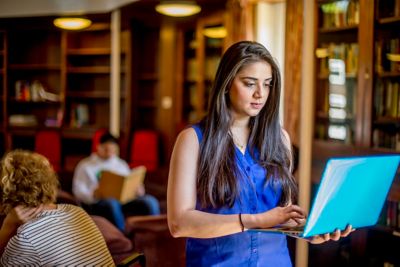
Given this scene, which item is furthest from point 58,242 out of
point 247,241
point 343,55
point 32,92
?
point 32,92

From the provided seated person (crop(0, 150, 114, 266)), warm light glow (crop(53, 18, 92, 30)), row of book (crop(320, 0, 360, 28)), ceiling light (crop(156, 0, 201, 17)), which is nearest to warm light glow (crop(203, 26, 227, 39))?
ceiling light (crop(156, 0, 201, 17))

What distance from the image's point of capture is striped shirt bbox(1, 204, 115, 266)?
1915 millimetres

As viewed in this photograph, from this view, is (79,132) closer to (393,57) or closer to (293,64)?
(293,64)

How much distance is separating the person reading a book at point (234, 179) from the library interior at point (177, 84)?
144 cm

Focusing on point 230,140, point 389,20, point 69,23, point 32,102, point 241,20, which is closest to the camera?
point 230,140

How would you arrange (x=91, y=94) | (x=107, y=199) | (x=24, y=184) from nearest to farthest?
(x=24, y=184), (x=107, y=199), (x=91, y=94)

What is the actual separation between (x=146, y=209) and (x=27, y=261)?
252cm

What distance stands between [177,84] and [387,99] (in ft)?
12.3

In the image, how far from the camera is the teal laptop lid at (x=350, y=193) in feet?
4.34

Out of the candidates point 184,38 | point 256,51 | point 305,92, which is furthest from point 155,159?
point 256,51

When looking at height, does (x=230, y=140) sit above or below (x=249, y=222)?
above

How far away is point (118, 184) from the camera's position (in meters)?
4.25

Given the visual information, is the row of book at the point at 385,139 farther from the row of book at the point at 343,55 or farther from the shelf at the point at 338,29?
the shelf at the point at 338,29

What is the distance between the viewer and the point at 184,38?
6.83 metres
